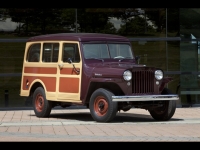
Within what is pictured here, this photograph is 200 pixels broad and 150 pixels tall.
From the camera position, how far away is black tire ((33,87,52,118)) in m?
17.3

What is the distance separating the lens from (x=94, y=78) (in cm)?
1595

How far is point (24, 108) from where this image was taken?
22000 millimetres

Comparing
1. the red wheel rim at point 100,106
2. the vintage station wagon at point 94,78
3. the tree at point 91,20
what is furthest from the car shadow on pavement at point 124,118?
the tree at point 91,20

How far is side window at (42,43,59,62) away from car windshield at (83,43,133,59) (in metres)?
1.01

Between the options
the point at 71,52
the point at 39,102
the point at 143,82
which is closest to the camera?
the point at 143,82

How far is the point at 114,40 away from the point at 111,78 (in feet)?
6.31

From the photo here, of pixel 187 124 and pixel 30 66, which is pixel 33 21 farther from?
pixel 187 124

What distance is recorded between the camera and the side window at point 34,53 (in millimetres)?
18141

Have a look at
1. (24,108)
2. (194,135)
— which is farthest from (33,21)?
(194,135)

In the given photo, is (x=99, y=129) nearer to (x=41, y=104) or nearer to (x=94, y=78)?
(x=94, y=78)

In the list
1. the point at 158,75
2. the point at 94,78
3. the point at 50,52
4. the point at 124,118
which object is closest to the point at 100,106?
the point at 94,78

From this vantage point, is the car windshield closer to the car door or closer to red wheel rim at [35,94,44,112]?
the car door

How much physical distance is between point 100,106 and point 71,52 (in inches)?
75.0

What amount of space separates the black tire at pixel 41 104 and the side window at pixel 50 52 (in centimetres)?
85
